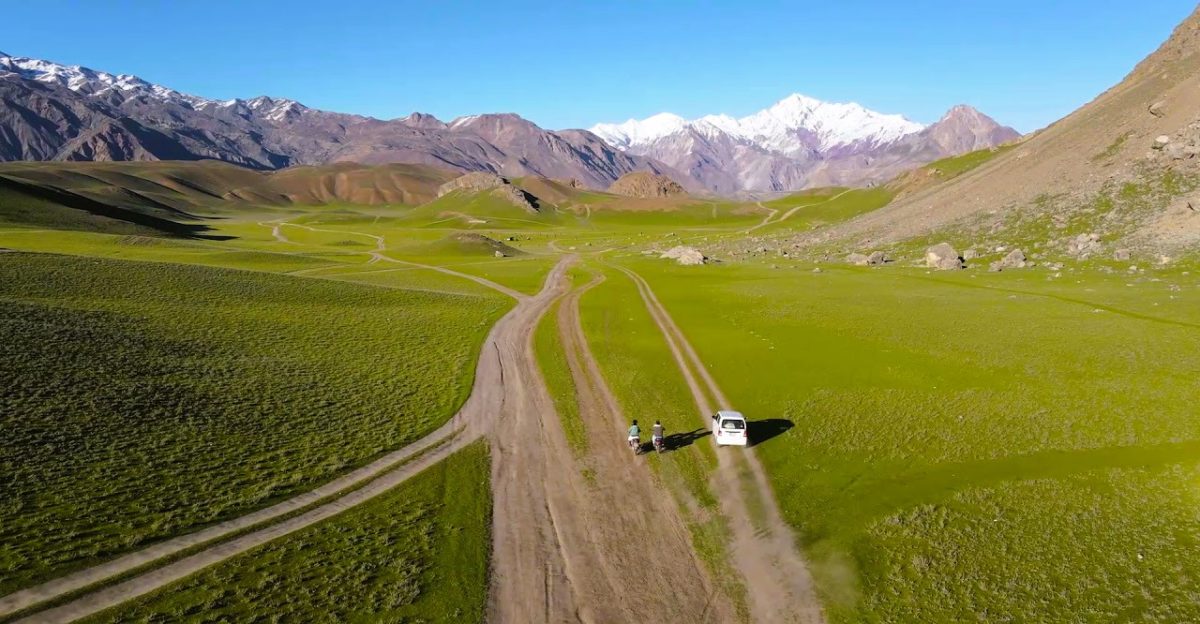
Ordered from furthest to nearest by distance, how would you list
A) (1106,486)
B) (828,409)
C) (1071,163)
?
(1071,163), (828,409), (1106,486)

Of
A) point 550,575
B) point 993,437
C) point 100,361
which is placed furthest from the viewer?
point 100,361

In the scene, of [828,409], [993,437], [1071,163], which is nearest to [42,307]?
[828,409]

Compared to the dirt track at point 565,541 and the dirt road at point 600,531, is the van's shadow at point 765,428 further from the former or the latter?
the dirt road at point 600,531

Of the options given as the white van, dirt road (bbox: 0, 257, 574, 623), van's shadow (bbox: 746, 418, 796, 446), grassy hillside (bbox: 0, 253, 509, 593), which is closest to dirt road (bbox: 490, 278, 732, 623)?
dirt road (bbox: 0, 257, 574, 623)

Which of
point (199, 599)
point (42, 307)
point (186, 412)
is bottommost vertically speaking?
point (199, 599)

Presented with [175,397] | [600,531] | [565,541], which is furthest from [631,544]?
[175,397]

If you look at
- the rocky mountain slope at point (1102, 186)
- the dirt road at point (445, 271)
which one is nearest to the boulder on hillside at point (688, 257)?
the rocky mountain slope at point (1102, 186)

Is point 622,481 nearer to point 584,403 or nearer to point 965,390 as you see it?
point 584,403
